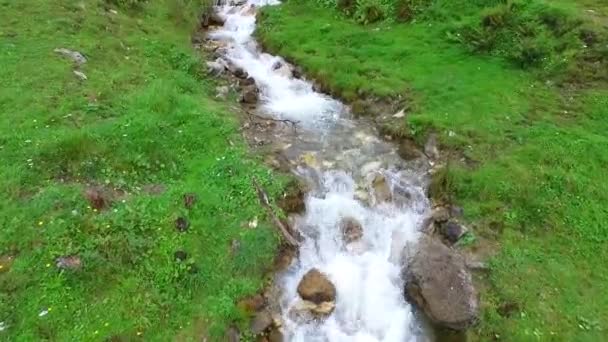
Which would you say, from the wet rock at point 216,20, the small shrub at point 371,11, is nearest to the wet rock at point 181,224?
the small shrub at point 371,11

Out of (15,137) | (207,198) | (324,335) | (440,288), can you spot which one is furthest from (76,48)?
(440,288)

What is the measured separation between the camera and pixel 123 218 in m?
10.3

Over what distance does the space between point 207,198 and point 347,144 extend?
4635 mm

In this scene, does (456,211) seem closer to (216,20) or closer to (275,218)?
(275,218)

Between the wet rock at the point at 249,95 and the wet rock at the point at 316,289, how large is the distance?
7.31 meters

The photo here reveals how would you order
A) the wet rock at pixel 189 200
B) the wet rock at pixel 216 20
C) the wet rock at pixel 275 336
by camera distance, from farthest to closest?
1. the wet rock at pixel 216 20
2. the wet rock at pixel 189 200
3. the wet rock at pixel 275 336

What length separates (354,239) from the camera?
453 inches

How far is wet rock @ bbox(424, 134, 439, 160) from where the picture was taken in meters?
13.5

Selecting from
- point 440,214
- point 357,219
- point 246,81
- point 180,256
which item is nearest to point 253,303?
point 180,256

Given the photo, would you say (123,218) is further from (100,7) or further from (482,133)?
(100,7)

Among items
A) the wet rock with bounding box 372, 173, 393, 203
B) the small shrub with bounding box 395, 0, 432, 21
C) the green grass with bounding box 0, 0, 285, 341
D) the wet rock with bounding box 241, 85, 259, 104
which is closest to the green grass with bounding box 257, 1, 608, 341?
the small shrub with bounding box 395, 0, 432, 21

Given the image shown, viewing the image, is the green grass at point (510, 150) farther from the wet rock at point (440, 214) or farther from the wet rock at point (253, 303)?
the wet rock at point (253, 303)

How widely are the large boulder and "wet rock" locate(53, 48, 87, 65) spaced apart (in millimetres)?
11062

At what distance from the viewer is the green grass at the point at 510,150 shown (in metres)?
9.92
